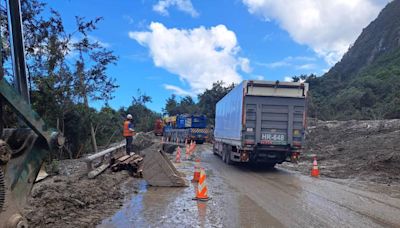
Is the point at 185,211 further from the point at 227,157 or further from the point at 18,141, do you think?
the point at 227,157

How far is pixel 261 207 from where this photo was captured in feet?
28.9

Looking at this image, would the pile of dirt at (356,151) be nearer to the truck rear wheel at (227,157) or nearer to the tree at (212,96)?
the truck rear wheel at (227,157)

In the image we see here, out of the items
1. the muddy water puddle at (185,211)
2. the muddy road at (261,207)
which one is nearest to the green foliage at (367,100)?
the muddy road at (261,207)

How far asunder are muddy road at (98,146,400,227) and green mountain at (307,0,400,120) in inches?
1220

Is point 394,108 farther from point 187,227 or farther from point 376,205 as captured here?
point 187,227

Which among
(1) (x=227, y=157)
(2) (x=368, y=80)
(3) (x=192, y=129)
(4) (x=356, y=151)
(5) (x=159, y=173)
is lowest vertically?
(5) (x=159, y=173)

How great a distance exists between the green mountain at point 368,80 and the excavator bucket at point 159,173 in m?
32.8

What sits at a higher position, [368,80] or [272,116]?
[368,80]

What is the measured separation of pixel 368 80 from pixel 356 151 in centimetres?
4631

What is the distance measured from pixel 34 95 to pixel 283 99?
1253 cm

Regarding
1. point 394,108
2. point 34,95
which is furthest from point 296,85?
point 394,108

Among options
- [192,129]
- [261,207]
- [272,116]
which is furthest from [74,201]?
[192,129]

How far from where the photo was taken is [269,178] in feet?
46.5

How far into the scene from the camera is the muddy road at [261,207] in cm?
739
